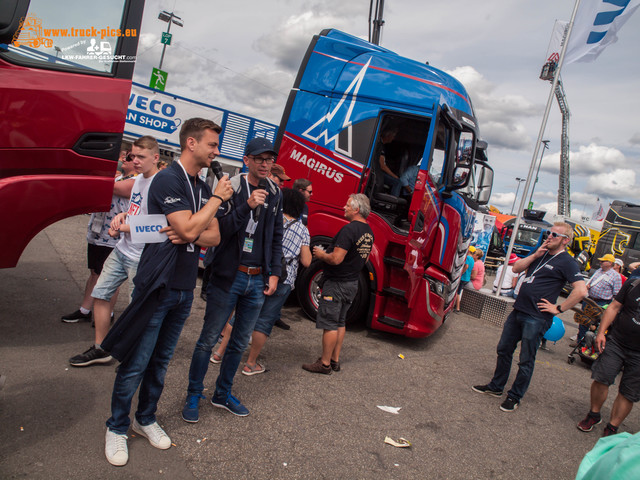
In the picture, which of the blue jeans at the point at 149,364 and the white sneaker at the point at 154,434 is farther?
the white sneaker at the point at 154,434

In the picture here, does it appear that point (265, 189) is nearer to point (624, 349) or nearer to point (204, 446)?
point (204, 446)

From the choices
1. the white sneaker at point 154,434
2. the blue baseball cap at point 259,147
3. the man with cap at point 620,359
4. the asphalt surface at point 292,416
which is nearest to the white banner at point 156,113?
the asphalt surface at point 292,416

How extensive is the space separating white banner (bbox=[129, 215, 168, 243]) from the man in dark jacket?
5 centimetres

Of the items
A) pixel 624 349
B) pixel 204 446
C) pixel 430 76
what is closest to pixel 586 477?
pixel 204 446

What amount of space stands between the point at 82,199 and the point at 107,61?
2.99ft

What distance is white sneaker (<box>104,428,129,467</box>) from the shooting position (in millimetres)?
2516

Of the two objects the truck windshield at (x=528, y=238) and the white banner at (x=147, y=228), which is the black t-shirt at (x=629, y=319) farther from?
the truck windshield at (x=528, y=238)

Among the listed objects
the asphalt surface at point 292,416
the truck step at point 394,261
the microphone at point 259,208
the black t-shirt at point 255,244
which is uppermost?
the microphone at point 259,208

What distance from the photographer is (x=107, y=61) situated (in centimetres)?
285

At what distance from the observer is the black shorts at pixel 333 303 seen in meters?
4.38

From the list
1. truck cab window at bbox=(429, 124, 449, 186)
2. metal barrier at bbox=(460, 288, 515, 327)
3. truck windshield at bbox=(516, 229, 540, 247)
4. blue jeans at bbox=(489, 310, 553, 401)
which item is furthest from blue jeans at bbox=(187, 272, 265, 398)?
truck windshield at bbox=(516, 229, 540, 247)

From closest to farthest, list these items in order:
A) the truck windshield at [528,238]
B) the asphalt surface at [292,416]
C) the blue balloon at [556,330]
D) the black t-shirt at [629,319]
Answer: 1. the asphalt surface at [292,416]
2. the black t-shirt at [629,319]
3. the blue balloon at [556,330]
4. the truck windshield at [528,238]

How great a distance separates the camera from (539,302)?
4.42 metres

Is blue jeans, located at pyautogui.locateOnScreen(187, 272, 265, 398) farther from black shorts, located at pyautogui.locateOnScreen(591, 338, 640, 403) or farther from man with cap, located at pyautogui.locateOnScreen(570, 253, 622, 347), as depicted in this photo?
man with cap, located at pyautogui.locateOnScreen(570, 253, 622, 347)
